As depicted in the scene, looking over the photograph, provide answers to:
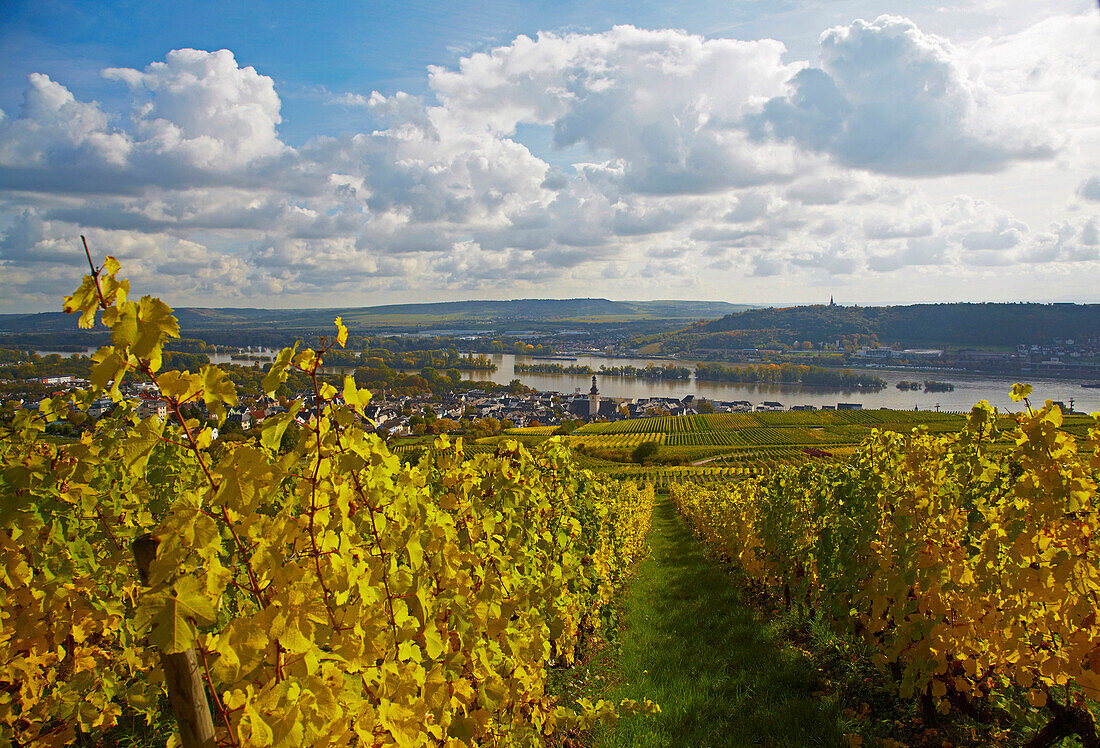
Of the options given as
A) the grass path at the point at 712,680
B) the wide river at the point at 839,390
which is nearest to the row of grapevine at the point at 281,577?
the grass path at the point at 712,680

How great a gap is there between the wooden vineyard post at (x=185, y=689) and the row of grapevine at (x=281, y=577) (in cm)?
4

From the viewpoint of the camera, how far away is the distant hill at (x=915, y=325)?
366ft

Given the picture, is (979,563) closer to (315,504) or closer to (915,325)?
(315,504)

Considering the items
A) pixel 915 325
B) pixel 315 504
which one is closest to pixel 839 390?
pixel 915 325

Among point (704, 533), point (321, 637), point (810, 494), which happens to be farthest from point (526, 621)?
point (704, 533)

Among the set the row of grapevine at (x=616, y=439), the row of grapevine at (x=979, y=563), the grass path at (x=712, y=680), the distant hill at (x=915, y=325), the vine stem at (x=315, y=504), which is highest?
the distant hill at (x=915, y=325)

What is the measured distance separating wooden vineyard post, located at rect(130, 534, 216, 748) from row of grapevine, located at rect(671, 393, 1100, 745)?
12.5 feet

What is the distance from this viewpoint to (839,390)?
9938 centimetres

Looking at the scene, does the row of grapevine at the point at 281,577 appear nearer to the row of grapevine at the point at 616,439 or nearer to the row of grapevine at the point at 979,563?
the row of grapevine at the point at 979,563

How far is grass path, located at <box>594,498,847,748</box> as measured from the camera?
14.5ft

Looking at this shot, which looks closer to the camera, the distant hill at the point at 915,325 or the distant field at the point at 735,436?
the distant field at the point at 735,436

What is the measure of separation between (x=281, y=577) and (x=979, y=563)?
4087 mm

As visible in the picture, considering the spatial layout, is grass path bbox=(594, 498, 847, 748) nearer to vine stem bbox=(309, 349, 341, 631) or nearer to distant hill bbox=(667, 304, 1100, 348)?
vine stem bbox=(309, 349, 341, 631)

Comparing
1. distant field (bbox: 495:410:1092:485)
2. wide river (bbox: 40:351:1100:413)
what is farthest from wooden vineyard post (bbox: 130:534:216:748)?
wide river (bbox: 40:351:1100:413)
